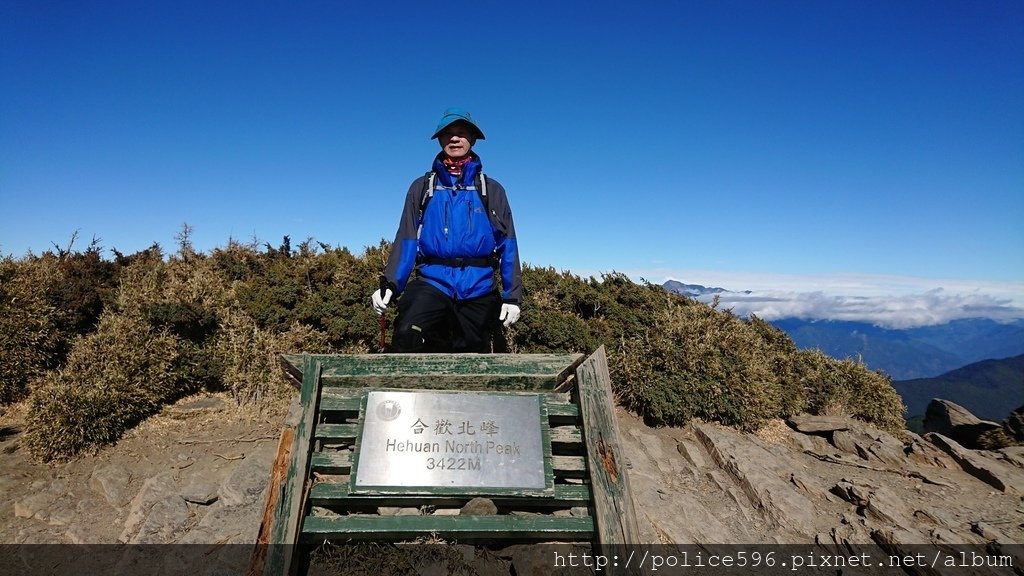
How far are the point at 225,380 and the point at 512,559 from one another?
16.6ft

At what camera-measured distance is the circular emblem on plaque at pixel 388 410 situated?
362cm

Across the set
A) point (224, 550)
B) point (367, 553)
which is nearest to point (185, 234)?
point (224, 550)

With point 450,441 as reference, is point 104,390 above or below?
above

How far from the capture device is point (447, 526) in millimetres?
3344

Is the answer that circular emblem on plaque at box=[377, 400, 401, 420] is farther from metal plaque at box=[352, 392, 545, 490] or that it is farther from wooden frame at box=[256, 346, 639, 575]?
wooden frame at box=[256, 346, 639, 575]

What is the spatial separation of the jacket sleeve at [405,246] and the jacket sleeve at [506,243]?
33.0 inches

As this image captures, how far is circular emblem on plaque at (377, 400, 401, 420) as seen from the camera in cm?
362

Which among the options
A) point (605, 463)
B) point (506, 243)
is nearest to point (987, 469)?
point (605, 463)

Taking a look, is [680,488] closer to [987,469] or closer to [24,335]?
[987,469]

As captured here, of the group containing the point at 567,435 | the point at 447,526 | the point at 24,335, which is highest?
the point at 24,335

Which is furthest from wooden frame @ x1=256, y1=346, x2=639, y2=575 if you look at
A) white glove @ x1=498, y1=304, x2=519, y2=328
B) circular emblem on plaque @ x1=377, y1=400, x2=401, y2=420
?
white glove @ x1=498, y1=304, x2=519, y2=328

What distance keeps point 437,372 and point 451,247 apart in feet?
5.43

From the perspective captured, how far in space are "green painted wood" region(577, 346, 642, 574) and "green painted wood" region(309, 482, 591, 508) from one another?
0.16m

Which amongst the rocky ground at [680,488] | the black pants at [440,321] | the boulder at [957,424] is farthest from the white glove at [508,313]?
the boulder at [957,424]
